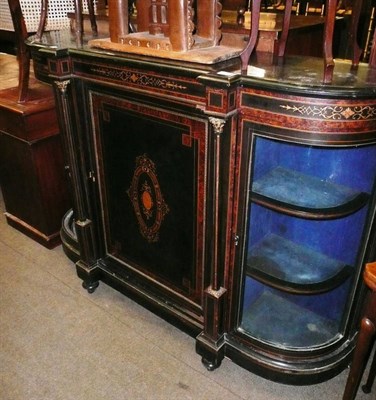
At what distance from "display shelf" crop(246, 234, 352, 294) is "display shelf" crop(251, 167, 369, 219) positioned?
303mm

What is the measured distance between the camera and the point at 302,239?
190 centimetres

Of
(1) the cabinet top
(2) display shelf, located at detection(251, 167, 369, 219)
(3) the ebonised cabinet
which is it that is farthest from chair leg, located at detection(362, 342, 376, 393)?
(1) the cabinet top

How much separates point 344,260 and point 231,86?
95cm

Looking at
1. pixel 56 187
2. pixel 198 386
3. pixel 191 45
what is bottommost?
pixel 198 386

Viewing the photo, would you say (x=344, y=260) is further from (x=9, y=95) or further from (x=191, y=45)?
(x=9, y=95)

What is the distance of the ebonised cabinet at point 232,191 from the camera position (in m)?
1.27

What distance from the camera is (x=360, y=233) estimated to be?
1564 millimetres

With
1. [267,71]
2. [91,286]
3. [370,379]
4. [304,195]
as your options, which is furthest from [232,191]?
[91,286]

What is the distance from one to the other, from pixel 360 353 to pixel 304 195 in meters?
0.57

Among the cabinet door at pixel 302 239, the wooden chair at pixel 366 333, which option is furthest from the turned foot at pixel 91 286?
the wooden chair at pixel 366 333

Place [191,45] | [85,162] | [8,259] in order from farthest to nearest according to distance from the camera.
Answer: [8,259] < [85,162] < [191,45]

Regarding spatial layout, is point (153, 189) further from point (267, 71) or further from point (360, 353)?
point (360, 353)

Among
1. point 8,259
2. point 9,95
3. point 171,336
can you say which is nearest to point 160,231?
point 171,336

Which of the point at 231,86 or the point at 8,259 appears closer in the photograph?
the point at 231,86
